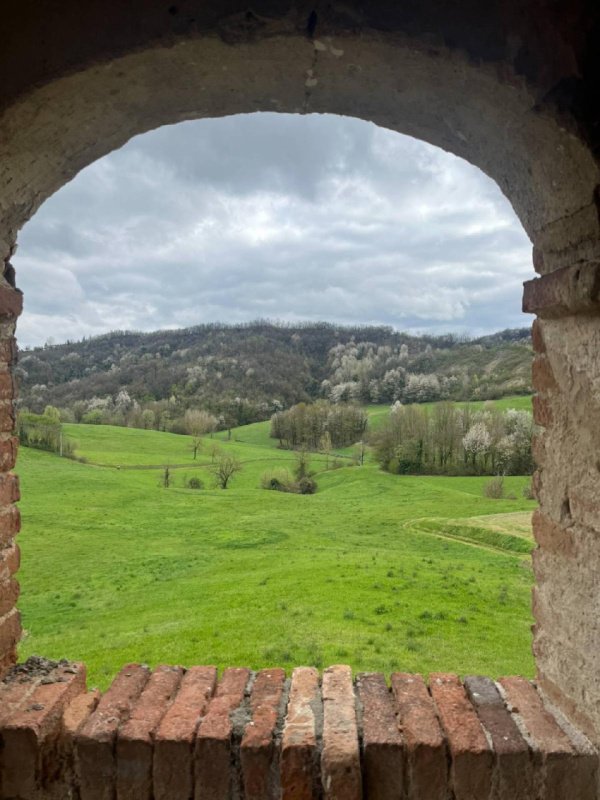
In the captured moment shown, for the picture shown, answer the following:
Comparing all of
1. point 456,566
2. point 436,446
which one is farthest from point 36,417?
point 456,566

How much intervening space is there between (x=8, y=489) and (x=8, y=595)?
0.45 m

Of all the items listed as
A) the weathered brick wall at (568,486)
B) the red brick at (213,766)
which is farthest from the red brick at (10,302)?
the weathered brick wall at (568,486)

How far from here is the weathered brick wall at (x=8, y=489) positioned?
2289 millimetres

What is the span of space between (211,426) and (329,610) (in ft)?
171

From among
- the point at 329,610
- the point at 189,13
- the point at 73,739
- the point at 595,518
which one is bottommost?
the point at 329,610

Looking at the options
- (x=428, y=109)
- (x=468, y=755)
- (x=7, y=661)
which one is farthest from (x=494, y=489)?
(x=7, y=661)

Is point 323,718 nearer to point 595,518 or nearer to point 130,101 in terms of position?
point 595,518

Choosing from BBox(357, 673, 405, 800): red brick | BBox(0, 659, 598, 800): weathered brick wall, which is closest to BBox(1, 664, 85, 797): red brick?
BBox(0, 659, 598, 800): weathered brick wall

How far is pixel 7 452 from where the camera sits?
7.77ft

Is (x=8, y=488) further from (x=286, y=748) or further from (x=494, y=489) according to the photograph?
(x=494, y=489)

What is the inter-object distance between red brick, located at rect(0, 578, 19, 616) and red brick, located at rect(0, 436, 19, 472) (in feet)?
1.56

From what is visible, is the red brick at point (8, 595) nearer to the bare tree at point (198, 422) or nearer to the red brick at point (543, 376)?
the red brick at point (543, 376)

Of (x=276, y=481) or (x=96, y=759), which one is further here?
(x=276, y=481)

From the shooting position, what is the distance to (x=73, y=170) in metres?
2.38
